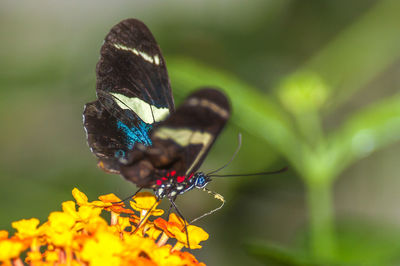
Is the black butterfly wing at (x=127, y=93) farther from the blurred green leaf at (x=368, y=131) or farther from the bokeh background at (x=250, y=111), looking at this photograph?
the blurred green leaf at (x=368, y=131)

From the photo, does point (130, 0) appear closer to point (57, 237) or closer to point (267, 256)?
point (267, 256)

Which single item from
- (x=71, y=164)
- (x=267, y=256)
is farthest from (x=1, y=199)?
(x=267, y=256)

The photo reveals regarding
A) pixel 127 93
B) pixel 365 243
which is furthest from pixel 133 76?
pixel 365 243

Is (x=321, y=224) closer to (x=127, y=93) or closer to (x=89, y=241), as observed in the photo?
(x=127, y=93)

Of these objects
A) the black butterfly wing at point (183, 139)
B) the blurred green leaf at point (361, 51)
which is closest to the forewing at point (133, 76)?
the black butterfly wing at point (183, 139)

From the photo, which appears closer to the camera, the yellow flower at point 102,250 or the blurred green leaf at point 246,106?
the yellow flower at point 102,250
